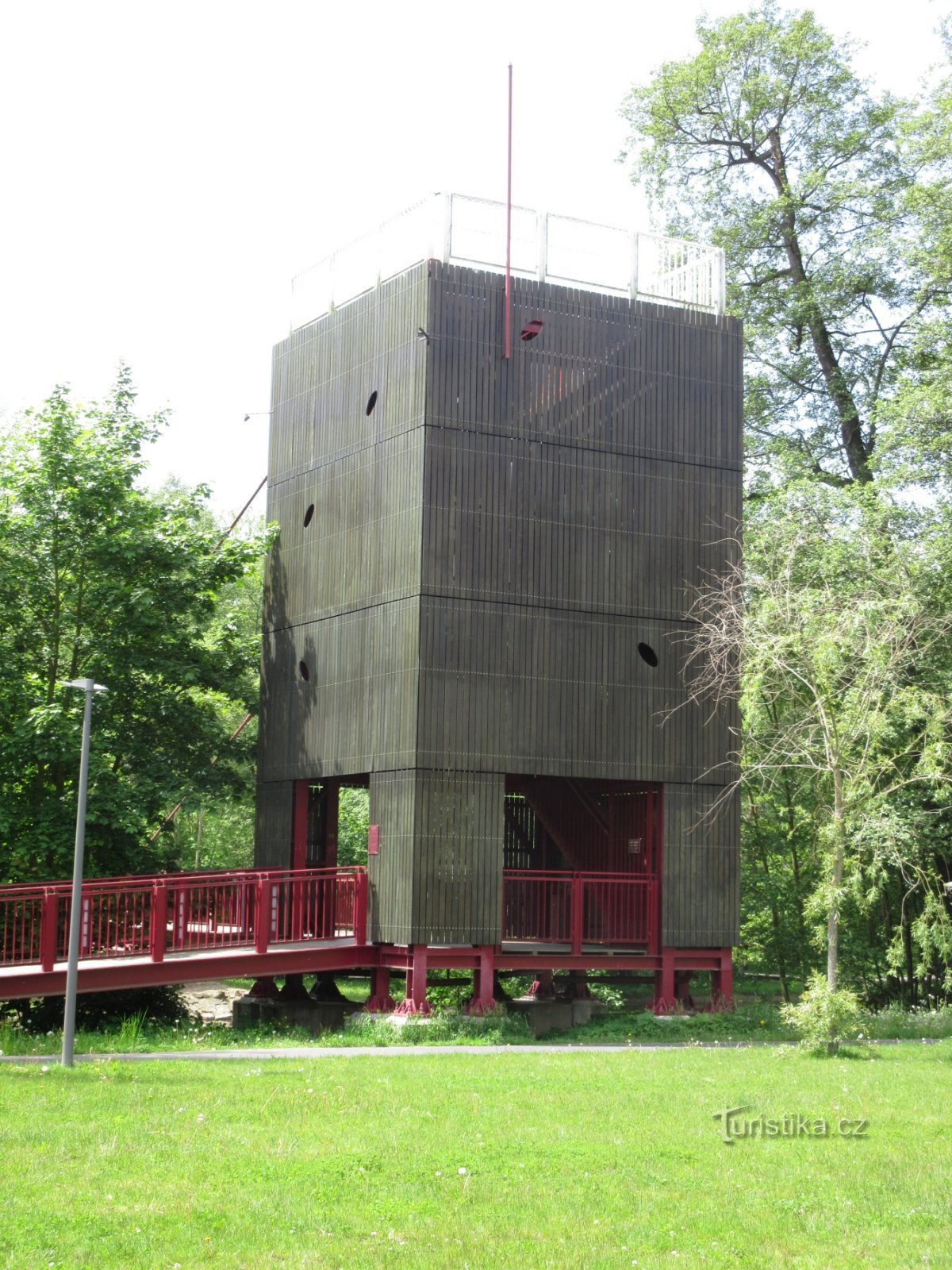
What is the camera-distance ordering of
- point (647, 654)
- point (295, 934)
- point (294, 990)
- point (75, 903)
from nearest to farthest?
point (75, 903) < point (295, 934) < point (647, 654) < point (294, 990)

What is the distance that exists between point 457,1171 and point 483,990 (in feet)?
31.8

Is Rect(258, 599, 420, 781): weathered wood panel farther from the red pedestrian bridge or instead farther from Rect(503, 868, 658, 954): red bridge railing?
Rect(503, 868, 658, 954): red bridge railing

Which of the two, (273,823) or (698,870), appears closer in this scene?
(698,870)

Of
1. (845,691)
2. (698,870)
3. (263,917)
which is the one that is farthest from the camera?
(698,870)

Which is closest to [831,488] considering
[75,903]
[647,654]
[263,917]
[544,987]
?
[647,654]

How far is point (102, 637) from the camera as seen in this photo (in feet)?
77.9

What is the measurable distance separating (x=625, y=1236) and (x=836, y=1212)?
59.4 inches

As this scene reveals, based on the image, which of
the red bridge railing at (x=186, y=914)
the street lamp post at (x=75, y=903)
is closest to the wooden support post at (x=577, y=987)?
the red bridge railing at (x=186, y=914)

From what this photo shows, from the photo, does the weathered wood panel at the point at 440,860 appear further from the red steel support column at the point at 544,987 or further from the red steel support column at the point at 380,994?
the red steel support column at the point at 544,987

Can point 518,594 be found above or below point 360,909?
above

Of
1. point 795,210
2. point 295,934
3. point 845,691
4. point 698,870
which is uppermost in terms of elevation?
point 795,210

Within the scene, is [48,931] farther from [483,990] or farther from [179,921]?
[483,990]

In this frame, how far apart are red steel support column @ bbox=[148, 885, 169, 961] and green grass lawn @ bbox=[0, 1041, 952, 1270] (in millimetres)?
4284

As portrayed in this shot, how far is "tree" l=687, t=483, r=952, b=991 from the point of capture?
1819 cm
